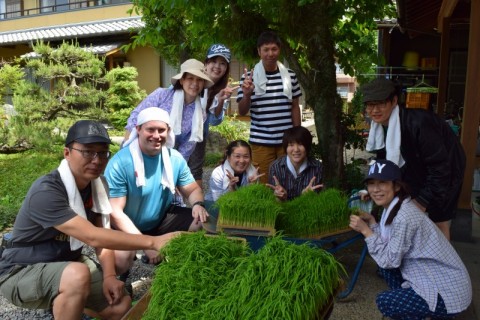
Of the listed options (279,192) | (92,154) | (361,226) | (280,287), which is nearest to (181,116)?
(279,192)

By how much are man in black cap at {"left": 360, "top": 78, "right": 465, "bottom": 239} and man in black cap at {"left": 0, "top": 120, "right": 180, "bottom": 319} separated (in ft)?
5.42

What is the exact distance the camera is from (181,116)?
3.85 m

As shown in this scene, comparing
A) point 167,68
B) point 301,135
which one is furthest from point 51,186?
point 167,68

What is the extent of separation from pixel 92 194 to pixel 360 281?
99.4 inches

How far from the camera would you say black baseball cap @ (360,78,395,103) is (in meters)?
2.90

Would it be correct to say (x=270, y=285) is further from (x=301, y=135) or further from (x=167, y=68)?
(x=167, y=68)

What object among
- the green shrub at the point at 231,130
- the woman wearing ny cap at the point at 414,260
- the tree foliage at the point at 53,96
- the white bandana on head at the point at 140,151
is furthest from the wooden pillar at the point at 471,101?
the tree foliage at the point at 53,96

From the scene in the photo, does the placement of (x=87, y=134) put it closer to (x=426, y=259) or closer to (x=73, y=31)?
(x=426, y=259)

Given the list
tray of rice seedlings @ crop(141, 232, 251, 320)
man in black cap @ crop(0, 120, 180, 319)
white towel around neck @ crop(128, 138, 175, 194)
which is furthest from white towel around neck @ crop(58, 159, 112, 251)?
tray of rice seedlings @ crop(141, 232, 251, 320)

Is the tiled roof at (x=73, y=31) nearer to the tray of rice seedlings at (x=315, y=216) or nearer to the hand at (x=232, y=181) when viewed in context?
the hand at (x=232, y=181)

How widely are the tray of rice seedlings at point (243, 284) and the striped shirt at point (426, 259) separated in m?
0.81

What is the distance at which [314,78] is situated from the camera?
4.86m

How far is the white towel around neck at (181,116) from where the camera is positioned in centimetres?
379

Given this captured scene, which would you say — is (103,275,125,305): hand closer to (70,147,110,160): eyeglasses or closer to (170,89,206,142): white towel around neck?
(70,147,110,160): eyeglasses
